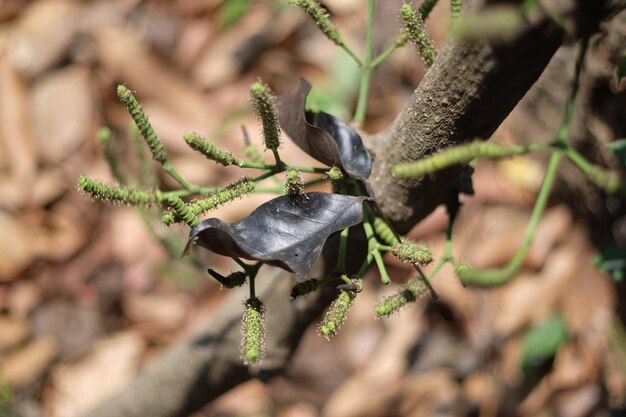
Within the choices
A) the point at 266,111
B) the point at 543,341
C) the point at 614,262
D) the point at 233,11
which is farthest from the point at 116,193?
the point at 233,11

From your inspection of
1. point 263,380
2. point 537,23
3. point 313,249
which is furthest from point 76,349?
point 537,23

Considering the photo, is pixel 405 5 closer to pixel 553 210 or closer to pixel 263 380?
pixel 263 380

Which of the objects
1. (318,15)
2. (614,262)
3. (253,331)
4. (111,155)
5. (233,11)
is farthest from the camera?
(233,11)

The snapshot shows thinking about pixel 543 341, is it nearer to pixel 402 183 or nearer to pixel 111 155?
pixel 402 183

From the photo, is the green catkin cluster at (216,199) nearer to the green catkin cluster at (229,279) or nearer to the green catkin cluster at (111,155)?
the green catkin cluster at (229,279)

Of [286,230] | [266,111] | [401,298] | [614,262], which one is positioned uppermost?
[266,111]

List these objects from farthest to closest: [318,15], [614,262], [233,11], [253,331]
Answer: [233,11] < [614,262] < [318,15] < [253,331]
